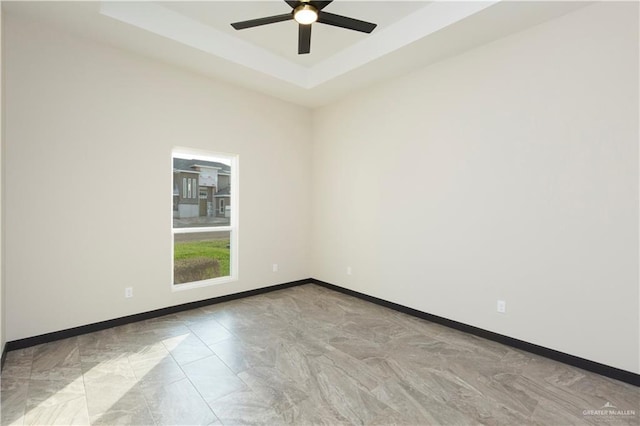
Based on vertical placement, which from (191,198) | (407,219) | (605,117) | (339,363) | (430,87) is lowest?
(339,363)

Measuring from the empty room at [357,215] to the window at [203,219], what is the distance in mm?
29

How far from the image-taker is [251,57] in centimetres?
379

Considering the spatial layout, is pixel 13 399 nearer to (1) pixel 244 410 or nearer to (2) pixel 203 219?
(1) pixel 244 410

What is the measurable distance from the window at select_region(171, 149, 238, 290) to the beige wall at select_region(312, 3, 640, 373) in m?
1.97

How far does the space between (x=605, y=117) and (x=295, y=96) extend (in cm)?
361

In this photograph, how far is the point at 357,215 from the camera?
4.61m

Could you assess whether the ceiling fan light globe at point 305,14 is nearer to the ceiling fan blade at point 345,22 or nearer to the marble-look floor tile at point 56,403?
the ceiling fan blade at point 345,22

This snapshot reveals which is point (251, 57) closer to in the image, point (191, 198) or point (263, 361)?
point (191, 198)

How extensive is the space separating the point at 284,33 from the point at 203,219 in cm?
253

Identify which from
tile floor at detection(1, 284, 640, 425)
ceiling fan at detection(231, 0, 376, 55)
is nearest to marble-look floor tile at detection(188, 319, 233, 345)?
tile floor at detection(1, 284, 640, 425)

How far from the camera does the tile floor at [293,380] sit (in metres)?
2.01

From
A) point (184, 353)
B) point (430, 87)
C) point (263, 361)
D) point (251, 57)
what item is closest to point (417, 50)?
point (430, 87)

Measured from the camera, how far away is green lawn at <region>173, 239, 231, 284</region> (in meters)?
4.04

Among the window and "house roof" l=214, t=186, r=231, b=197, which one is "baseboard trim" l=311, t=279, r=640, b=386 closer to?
the window
